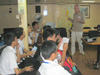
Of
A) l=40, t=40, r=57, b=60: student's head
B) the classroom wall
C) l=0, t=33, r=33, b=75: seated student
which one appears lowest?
l=0, t=33, r=33, b=75: seated student

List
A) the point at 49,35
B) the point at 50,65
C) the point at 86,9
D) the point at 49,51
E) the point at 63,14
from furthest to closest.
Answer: the point at 86,9 < the point at 63,14 < the point at 49,35 < the point at 49,51 < the point at 50,65

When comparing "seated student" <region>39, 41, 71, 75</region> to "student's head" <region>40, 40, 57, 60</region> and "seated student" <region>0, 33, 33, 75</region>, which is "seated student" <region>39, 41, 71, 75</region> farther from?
"seated student" <region>0, 33, 33, 75</region>

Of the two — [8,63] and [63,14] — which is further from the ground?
[63,14]

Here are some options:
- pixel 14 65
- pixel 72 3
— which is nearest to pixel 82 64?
pixel 14 65

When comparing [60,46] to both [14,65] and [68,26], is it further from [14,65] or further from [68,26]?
[68,26]

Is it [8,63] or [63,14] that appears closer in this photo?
[8,63]

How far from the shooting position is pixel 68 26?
24.5 feet

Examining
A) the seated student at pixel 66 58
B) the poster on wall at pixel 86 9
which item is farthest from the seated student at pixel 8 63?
the poster on wall at pixel 86 9

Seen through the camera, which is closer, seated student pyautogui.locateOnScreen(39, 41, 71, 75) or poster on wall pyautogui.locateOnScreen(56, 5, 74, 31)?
seated student pyautogui.locateOnScreen(39, 41, 71, 75)

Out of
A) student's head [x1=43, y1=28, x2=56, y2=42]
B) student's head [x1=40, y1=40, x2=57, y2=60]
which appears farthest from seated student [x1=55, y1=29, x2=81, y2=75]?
student's head [x1=40, y1=40, x2=57, y2=60]

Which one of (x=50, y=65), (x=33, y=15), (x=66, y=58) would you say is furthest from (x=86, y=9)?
(x=50, y=65)

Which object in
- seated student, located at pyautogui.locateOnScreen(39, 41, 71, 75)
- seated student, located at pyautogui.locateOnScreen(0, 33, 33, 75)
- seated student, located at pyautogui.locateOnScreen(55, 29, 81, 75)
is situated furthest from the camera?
seated student, located at pyautogui.locateOnScreen(55, 29, 81, 75)

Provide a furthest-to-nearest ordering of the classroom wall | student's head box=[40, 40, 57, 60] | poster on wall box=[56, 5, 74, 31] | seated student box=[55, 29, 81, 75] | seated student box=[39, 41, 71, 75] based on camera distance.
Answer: the classroom wall < poster on wall box=[56, 5, 74, 31] < seated student box=[55, 29, 81, 75] < student's head box=[40, 40, 57, 60] < seated student box=[39, 41, 71, 75]

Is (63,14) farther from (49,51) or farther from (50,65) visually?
(50,65)
